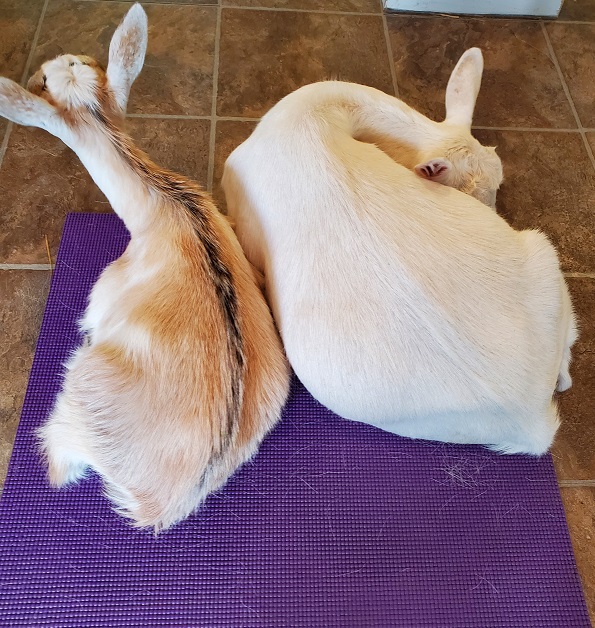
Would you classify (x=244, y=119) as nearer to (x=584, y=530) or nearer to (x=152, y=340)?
(x=152, y=340)

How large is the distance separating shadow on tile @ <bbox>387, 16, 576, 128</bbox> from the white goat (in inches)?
51.8

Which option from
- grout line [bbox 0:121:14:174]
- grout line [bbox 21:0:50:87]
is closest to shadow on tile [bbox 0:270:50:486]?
grout line [bbox 0:121:14:174]

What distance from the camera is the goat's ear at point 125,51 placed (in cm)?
149

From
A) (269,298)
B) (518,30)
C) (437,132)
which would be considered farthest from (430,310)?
(518,30)

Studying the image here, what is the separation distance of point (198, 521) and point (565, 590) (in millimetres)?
917

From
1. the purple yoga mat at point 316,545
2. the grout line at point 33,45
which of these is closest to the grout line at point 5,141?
the grout line at point 33,45

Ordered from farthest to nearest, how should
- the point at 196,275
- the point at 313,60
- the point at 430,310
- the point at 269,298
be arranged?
the point at 313,60 < the point at 269,298 < the point at 196,275 < the point at 430,310

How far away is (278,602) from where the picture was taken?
1.36 meters

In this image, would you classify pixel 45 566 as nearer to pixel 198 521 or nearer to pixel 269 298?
pixel 198 521

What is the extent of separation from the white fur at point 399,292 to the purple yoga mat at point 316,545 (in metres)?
0.14

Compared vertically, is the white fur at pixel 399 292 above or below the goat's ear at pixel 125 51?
below

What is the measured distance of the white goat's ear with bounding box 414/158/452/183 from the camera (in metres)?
1.45

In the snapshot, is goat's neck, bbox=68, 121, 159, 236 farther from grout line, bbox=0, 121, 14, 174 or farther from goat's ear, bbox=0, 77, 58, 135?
grout line, bbox=0, 121, 14, 174

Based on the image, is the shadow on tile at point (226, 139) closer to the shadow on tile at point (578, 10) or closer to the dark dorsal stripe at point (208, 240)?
the dark dorsal stripe at point (208, 240)
